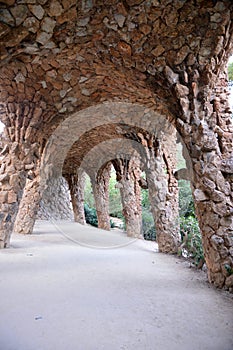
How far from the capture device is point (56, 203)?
11156 millimetres

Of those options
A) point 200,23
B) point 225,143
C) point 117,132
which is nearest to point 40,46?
point 200,23

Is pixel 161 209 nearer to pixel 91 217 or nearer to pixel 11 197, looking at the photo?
pixel 11 197

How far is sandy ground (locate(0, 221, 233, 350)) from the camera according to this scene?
1.32 m

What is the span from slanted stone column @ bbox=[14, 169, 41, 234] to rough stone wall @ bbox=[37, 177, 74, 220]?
4.56m

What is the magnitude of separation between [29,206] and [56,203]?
542cm

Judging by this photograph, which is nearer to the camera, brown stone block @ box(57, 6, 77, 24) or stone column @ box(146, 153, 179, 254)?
brown stone block @ box(57, 6, 77, 24)

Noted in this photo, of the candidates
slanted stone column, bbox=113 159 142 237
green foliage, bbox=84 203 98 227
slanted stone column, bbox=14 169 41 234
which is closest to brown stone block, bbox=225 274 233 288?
slanted stone column, bbox=14 169 41 234

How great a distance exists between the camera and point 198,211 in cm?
254

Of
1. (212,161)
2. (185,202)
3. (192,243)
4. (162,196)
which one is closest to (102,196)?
(185,202)

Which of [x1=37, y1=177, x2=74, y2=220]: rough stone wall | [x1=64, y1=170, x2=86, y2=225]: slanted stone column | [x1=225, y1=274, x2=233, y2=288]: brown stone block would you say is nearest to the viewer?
[x1=225, y1=274, x2=233, y2=288]: brown stone block

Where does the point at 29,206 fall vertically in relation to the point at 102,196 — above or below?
below

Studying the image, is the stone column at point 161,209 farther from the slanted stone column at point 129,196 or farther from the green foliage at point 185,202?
the slanted stone column at point 129,196

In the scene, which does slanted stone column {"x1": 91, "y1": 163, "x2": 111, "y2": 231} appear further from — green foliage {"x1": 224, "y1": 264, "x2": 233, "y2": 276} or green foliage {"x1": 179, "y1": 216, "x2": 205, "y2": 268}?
green foliage {"x1": 224, "y1": 264, "x2": 233, "y2": 276}

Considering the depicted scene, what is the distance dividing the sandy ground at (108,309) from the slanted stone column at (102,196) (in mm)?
6890
